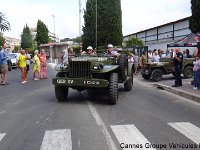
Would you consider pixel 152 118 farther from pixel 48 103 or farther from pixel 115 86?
pixel 48 103

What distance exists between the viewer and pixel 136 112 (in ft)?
33.2

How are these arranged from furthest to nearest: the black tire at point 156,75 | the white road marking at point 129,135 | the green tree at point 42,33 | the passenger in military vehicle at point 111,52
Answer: the green tree at point 42,33 → the black tire at point 156,75 → the passenger in military vehicle at point 111,52 → the white road marking at point 129,135

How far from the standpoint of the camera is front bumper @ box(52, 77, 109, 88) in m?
11.3

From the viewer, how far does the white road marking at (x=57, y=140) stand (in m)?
6.60

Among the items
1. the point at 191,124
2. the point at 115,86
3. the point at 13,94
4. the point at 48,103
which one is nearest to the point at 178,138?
the point at 191,124

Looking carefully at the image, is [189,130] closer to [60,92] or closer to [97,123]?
→ [97,123]

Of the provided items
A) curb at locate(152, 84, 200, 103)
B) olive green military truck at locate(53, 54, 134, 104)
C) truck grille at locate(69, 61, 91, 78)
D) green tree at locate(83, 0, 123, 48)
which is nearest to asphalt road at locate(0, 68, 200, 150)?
curb at locate(152, 84, 200, 103)

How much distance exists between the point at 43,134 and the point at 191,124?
326 cm

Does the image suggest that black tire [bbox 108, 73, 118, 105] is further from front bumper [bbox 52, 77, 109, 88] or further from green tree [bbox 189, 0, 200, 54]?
green tree [bbox 189, 0, 200, 54]

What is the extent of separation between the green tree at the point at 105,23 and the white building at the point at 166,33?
5.33m

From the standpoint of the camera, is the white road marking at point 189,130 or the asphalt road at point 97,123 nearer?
the asphalt road at point 97,123

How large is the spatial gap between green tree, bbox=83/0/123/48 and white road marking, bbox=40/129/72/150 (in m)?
40.2

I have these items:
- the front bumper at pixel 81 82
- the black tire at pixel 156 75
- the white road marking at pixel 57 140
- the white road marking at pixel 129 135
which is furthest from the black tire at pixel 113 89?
the black tire at pixel 156 75

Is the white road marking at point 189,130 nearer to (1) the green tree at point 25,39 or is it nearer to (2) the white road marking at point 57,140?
(2) the white road marking at point 57,140
